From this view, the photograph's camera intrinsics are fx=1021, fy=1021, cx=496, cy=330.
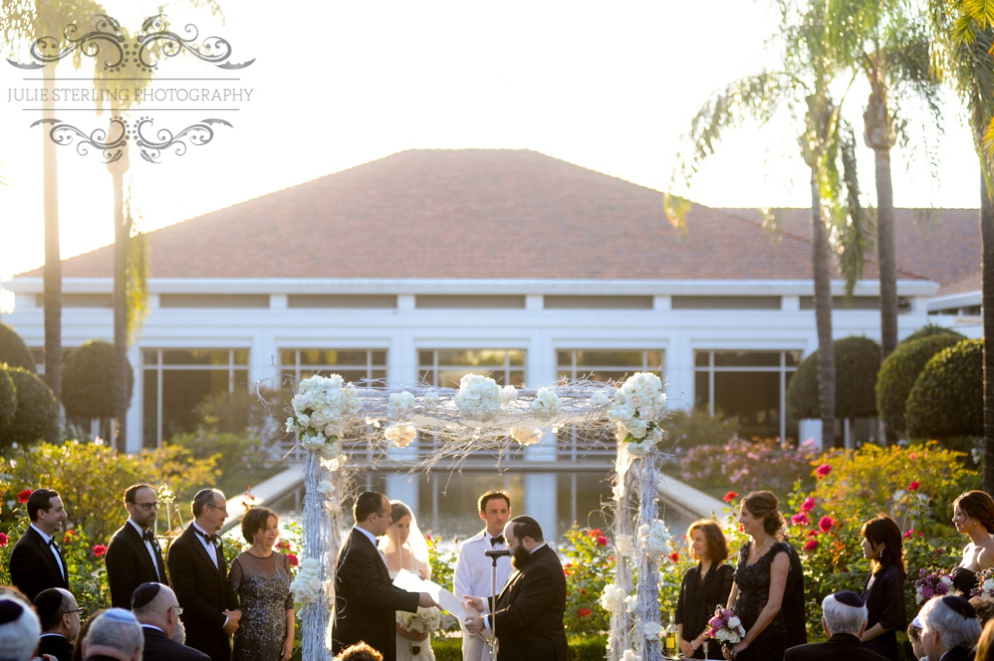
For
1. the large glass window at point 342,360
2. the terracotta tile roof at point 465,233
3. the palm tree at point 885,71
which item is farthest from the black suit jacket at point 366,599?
the terracotta tile roof at point 465,233

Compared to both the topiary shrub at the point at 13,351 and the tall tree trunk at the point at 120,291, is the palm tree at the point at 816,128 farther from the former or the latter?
the topiary shrub at the point at 13,351

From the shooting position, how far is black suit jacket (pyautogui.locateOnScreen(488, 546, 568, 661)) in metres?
6.10

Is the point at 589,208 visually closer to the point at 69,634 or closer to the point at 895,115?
the point at 895,115

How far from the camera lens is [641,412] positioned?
253 inches

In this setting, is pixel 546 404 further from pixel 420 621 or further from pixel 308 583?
pixel 308 583

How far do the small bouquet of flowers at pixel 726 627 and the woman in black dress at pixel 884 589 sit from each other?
2.49ft

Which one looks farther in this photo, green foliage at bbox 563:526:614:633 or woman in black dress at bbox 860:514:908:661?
green foliage at bbox 563:526:614:633

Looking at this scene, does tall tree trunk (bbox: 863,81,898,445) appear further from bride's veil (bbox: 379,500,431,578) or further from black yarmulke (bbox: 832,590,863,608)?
black yarmulke (bbox: 832,590,863,608)

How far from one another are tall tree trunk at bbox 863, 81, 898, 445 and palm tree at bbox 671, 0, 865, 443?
25.6 inches

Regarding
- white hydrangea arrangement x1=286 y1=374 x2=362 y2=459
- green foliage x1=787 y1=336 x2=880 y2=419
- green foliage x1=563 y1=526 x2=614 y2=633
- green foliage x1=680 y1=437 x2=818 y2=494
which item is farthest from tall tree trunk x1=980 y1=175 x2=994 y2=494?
green foliage x1=787 y1=336 x2=880 y2=419

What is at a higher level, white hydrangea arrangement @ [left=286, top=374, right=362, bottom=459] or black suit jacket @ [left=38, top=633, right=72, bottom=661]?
white hydrangea arrangement @ [left=286, top=374, right=362, bottom=459]

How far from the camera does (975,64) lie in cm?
1004

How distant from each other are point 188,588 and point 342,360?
22.3 metres

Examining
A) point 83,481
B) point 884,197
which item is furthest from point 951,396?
point 83,481
